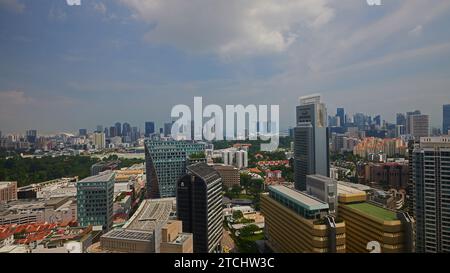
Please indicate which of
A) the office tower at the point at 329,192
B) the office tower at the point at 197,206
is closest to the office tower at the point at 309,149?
the office tower at the point at 329,192

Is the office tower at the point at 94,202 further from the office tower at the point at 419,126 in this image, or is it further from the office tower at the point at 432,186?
the office tower at the point at 419,126

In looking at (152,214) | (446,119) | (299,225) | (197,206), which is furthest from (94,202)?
(446,119)

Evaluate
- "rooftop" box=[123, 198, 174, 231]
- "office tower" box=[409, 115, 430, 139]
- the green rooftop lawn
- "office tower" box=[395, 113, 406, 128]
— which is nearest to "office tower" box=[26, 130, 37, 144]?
"rooftop" box=[123, 198, 174, 231]

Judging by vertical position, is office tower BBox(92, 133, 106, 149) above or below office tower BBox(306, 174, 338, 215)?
above

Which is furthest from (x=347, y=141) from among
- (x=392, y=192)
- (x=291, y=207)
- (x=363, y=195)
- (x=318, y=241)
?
(x=318, y=241)

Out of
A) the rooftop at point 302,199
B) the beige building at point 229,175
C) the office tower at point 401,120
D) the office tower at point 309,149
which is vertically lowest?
the beige building at point 229,175

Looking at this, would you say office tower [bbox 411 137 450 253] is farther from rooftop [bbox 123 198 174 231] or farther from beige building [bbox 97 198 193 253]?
rooftop [bbox 123 198 174 231]
